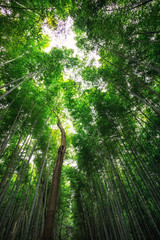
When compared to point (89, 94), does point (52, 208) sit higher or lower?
lower

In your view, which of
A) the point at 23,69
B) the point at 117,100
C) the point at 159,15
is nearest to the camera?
the point at 159,15

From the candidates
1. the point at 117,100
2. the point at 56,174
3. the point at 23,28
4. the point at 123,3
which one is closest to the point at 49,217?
the point at 56,174

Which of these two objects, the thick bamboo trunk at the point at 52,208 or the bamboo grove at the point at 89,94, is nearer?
the thick bamboo trunk at the point at 52,208

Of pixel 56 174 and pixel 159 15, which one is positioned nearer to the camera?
pixel 159 15

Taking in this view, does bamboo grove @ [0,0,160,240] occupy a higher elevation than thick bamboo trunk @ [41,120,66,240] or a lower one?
higher

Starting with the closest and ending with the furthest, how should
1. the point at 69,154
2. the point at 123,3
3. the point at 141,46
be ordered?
1. the point at 123,3
2. the point at 141,46
3. the point at 69,154

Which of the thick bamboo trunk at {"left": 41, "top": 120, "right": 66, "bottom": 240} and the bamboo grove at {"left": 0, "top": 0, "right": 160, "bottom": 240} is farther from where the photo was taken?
the bamboo grove at {"left": 0, "top": 0, "right": 160, "bottom": 240}

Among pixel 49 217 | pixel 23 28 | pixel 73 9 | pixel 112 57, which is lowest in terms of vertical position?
pixel 49 217

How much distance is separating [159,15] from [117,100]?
94.5 inches

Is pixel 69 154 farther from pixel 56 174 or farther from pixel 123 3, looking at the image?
pixel 123 3

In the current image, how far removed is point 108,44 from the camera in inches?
127

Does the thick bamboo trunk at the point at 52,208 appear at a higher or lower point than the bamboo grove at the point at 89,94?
lower

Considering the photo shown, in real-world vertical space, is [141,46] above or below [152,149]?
above

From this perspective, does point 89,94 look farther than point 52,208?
Yes
